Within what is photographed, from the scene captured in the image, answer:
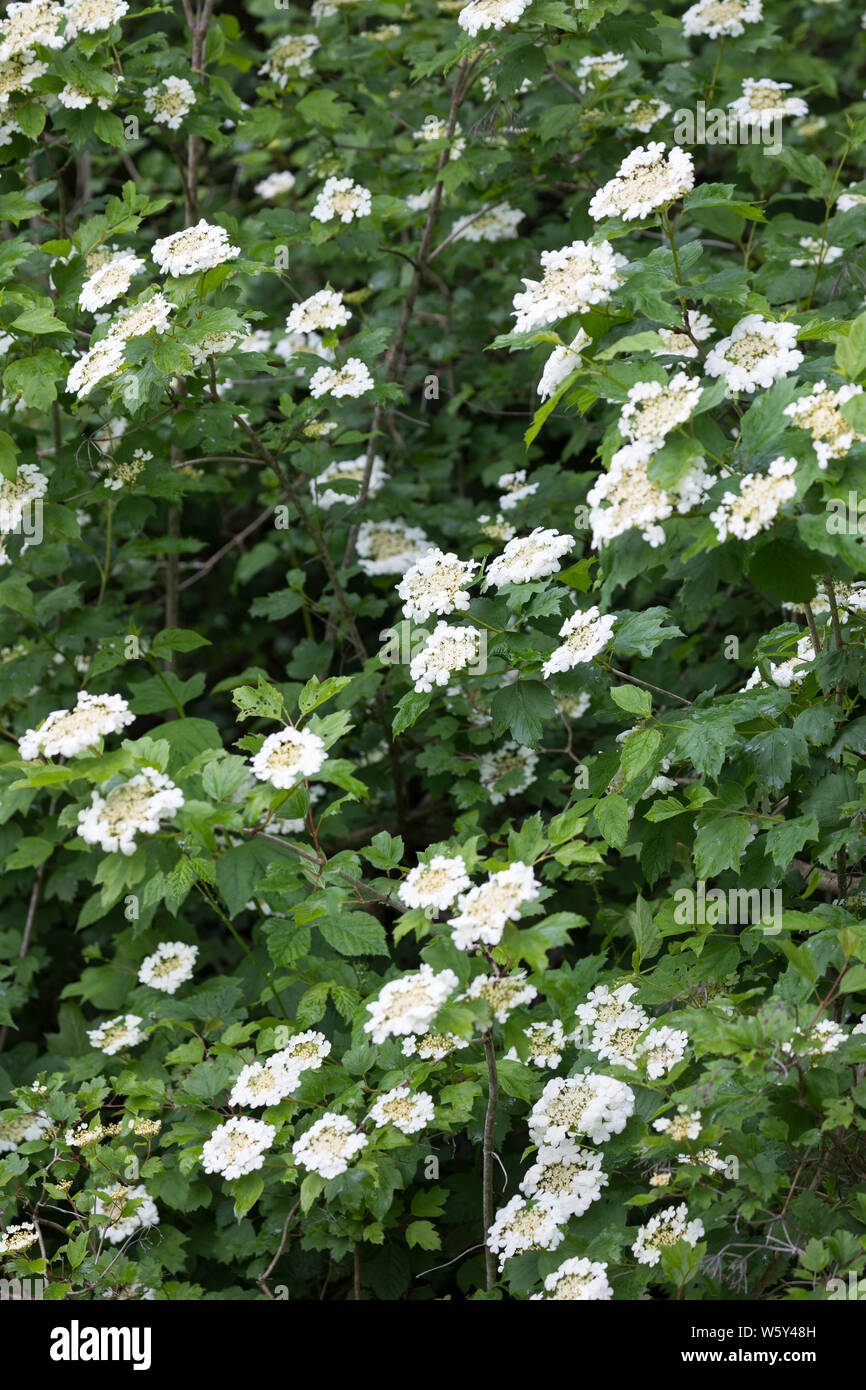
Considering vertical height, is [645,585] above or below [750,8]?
below

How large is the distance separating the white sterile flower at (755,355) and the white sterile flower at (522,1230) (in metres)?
1.59

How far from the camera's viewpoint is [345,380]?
3486 millimetres

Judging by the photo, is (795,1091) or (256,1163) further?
(256,1163)

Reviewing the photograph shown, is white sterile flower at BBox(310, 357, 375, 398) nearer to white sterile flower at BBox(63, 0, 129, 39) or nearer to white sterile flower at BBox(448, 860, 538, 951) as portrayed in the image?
white sterile flower at BBox(63, 0, 129, 39)

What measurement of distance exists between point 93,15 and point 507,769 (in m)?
2.27

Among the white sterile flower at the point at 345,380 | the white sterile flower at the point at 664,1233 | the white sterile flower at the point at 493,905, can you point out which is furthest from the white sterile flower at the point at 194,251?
the white sterile flower at the point at 664,1233

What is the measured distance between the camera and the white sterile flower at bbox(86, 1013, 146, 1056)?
10.2ft

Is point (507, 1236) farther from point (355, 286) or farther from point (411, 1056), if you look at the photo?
point (355, 286)

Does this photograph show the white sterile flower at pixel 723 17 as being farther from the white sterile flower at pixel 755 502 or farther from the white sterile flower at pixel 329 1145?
the white sterile flower at pixel 329 1145

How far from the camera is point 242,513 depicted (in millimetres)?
5688

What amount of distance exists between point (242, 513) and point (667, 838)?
3517 millimetres

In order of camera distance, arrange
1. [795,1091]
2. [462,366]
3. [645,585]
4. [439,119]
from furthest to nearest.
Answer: [462,366] < [439,119] < [645,585] < [795,1091]

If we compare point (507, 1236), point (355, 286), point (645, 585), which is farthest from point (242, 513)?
point (507, 1236)

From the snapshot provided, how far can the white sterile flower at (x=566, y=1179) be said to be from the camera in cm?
243
